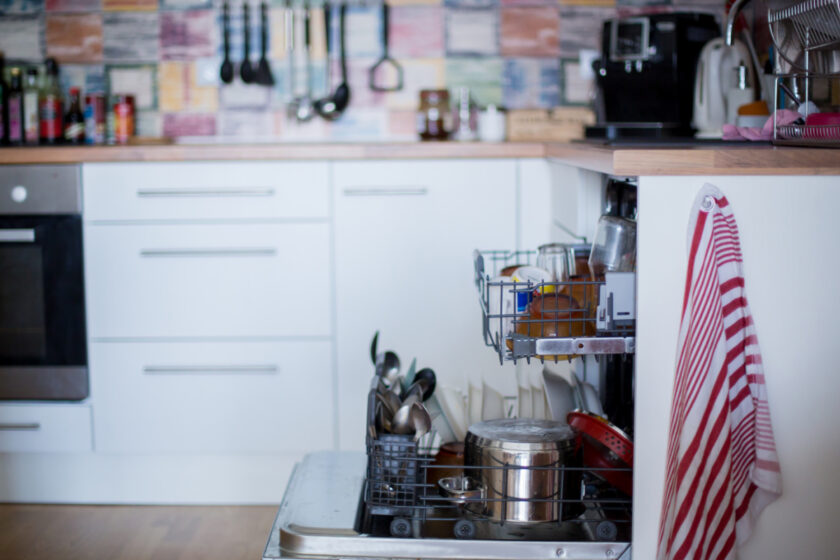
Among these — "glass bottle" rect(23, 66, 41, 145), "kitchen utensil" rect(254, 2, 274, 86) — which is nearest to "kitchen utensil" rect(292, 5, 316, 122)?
"kitchen utensil" rect(254, 2, 274, 86)

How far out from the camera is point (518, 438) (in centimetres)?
148

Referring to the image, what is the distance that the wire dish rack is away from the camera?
1.46 metres

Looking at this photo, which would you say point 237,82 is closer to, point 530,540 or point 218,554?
point 218,554

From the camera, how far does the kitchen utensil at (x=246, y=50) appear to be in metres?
3.14

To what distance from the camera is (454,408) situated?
180 cm

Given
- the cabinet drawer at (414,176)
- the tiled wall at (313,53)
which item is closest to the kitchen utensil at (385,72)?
the tiled wall at (313,53)

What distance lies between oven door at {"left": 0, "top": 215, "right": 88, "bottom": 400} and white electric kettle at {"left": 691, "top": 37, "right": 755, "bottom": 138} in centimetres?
169

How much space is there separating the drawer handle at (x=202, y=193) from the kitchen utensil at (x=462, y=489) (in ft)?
4.05

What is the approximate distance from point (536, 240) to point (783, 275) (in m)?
1.22

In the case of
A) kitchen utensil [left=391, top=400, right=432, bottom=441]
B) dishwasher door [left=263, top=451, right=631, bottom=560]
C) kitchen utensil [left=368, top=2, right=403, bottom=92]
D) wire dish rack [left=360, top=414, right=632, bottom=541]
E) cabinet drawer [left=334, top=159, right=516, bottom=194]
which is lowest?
dishwasher door [left=263, top=451, right=631, bottom=560]

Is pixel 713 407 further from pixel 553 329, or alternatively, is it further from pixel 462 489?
pixel 462 489

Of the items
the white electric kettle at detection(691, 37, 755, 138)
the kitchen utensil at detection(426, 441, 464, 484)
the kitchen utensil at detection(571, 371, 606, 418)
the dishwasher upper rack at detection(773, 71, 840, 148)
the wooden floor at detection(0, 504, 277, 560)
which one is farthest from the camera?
the white electric kettle at detection(691, 37, 755, 138)

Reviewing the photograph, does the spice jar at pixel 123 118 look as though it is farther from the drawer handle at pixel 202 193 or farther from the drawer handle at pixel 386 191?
the drawer handle at pixel 386 191

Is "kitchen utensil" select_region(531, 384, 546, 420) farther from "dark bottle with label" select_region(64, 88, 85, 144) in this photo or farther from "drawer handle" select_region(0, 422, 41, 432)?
"dark bottle with label" select_region(64, 88, 85, 144)
